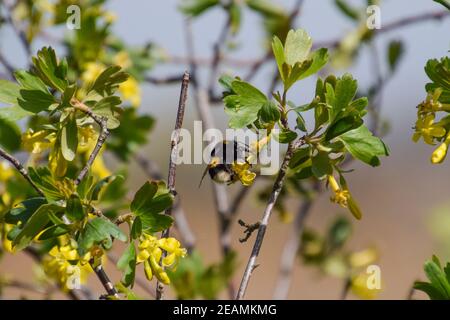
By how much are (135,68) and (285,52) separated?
2.92 ft

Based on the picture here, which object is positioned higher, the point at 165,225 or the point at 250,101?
the point at 250,101

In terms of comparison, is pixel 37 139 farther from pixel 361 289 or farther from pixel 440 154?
pixel 361 289

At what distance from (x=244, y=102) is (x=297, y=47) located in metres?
0.09

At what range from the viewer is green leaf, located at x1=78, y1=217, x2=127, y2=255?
2.80 feet

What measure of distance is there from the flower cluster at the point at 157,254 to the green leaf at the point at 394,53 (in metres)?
1.05

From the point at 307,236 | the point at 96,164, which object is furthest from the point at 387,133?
the point at 96,164

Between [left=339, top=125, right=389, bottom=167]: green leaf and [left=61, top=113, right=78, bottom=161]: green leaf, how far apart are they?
12.5 inches

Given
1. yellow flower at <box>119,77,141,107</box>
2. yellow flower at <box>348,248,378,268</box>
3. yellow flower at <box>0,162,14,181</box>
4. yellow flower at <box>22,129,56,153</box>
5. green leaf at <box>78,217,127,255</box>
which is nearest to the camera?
green leaf at <box>78,217,127,255</box>

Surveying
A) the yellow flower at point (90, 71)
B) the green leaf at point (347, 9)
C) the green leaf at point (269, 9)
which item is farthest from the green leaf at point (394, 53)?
the yellow flower at point (90, 71)

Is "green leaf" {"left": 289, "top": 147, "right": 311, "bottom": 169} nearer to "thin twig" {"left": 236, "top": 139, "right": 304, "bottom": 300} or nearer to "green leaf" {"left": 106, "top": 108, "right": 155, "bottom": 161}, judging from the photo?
"thin twig" {"left": 236, "top": 139, "right": 304, "bottom": 300}

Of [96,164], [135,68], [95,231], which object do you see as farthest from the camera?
[135,68]

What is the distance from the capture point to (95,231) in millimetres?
862

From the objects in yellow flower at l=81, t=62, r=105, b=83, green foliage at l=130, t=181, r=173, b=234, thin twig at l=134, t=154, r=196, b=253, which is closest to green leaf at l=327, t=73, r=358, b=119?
green foliage at l=130, t=181, r=173, b=234
